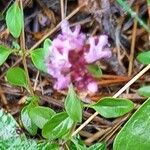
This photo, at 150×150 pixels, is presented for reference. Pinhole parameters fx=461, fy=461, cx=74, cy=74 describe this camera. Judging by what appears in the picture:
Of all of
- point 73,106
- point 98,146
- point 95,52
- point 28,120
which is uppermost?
point 95,52

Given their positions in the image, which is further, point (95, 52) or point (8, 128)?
point (8, 128)

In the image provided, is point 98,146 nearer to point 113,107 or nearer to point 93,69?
point 113,107

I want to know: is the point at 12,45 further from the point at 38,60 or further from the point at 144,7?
the point at 144,7

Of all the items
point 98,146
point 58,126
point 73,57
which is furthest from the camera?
point 98,146

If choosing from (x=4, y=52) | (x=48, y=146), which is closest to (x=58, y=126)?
(x=48, y=146)

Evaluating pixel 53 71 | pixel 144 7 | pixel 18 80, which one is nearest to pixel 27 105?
pixel 18 80

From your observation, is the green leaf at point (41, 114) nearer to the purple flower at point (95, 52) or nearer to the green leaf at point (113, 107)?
the green leaf at point (113, 107)
